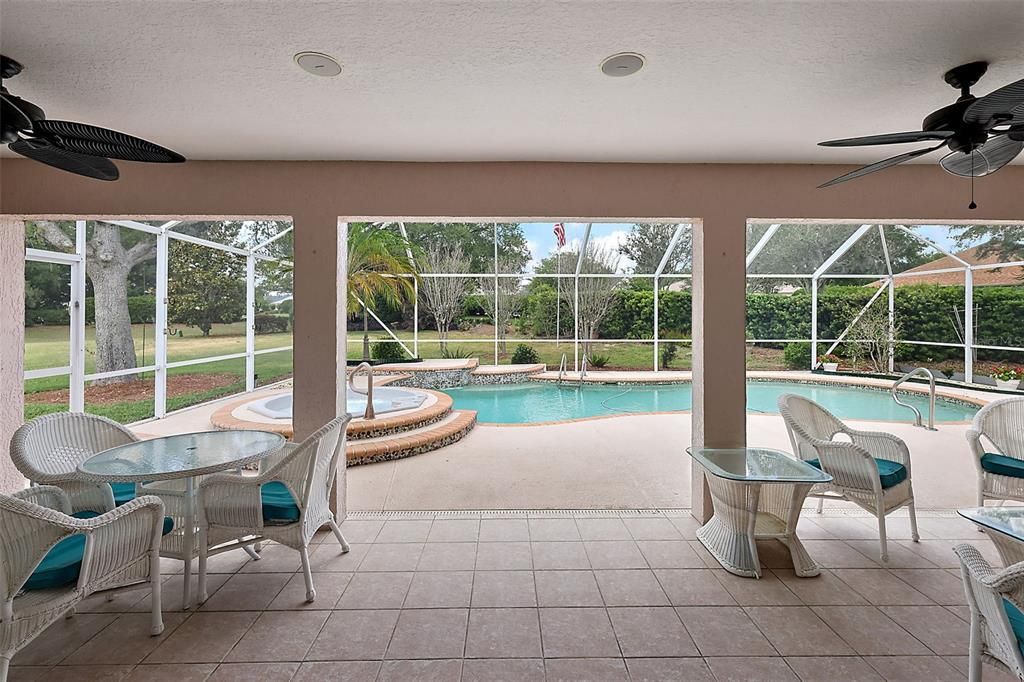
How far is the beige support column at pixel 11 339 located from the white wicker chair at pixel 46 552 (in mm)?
2313

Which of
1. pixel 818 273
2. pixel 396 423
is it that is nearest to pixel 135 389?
pixel 396 423

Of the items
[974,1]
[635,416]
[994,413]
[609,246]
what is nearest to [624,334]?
[609,246]

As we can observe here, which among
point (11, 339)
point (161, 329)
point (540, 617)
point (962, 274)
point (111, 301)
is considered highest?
point (962, 274)

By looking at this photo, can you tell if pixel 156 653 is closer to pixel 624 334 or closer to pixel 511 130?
pixel 511 130

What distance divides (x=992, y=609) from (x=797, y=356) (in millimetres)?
10271

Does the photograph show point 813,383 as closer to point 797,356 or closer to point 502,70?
point 797,356

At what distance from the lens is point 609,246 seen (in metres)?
11.5

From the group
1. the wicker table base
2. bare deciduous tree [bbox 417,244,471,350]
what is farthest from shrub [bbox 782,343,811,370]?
the wicker table base

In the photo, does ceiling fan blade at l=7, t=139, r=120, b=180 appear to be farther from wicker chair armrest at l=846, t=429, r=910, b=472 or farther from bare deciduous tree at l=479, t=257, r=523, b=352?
bare deciduous tree at l=479, t=257, r=523, b=352

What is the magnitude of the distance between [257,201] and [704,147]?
117 inches

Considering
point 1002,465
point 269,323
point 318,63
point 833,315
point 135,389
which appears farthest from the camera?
point 833,315

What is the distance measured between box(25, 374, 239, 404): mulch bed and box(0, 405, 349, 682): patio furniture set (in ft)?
7.98

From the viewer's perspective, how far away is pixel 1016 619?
1529 mm

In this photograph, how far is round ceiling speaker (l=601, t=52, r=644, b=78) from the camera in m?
2.12
